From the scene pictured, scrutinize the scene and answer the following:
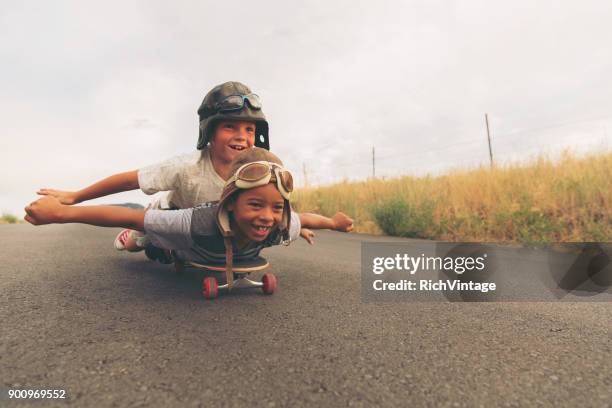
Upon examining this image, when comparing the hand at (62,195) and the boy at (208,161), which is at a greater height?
the boy at (208,161)

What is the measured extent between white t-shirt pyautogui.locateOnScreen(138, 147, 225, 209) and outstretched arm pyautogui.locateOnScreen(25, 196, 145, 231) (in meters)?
0.36

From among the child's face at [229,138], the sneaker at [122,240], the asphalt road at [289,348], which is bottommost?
the asphalt road at [289,348]

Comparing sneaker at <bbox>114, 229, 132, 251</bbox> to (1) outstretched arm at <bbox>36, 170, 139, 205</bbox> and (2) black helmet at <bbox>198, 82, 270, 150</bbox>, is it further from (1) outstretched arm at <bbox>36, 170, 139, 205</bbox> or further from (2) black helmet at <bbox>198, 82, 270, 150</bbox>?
(2) black helmet at <bbox>198, 82, 270, 150</bbox>

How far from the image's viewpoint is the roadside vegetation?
16.9 feet

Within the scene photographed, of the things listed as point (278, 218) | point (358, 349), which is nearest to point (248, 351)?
point (358, 349)

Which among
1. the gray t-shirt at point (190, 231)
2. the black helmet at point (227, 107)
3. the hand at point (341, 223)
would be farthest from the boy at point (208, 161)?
the hand at point (341, 223)

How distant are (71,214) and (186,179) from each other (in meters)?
0.65

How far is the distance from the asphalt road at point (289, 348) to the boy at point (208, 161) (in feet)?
1.80

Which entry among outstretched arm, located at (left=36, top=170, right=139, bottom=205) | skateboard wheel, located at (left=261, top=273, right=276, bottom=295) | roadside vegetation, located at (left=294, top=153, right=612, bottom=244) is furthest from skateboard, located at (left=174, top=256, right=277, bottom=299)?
roadside vegetation, located at (left=294, top=153, right=612, bottom=244)

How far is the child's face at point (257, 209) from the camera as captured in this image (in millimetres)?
1977

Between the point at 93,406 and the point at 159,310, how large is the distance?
869 millimetres

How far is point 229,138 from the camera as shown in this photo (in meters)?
2.46

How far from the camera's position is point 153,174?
244cm

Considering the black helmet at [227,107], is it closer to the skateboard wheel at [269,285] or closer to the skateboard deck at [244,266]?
the skateboard deck at [244,266]
